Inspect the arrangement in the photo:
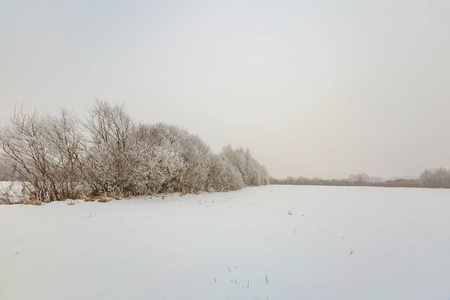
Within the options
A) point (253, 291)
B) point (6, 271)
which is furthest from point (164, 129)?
point (253, 291)

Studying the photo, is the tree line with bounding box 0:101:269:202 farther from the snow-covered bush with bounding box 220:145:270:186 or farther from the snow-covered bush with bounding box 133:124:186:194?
the snow-covered bush with bounding box 220:145:270:186

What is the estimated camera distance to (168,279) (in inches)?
139

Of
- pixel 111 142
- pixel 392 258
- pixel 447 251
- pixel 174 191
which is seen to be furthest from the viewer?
pixel 174 191

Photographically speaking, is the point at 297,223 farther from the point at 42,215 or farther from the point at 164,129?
the point at 164,129

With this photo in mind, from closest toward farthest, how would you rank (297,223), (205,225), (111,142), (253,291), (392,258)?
(253,291) → (392,258) → (205,225) → (297,223) → (111,142)

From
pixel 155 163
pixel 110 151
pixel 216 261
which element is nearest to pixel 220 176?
pixel 155 163

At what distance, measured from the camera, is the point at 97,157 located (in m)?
15.1

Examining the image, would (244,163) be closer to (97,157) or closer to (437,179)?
(97,157)

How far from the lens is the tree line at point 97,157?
12602 mm

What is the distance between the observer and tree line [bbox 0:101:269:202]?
1260 centimetres

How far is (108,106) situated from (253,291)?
1821cm

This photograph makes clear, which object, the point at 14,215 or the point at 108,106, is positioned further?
the point at 108,106

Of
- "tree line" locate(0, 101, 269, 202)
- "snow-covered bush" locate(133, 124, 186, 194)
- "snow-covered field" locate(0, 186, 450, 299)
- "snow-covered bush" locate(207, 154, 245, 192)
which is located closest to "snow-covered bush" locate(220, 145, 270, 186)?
"snow-covered bush" locate(207, 154, 245, 192)

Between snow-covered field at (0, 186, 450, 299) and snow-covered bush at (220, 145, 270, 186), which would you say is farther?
Answer: snow-covered bush at (220, 145, 270, 186)
